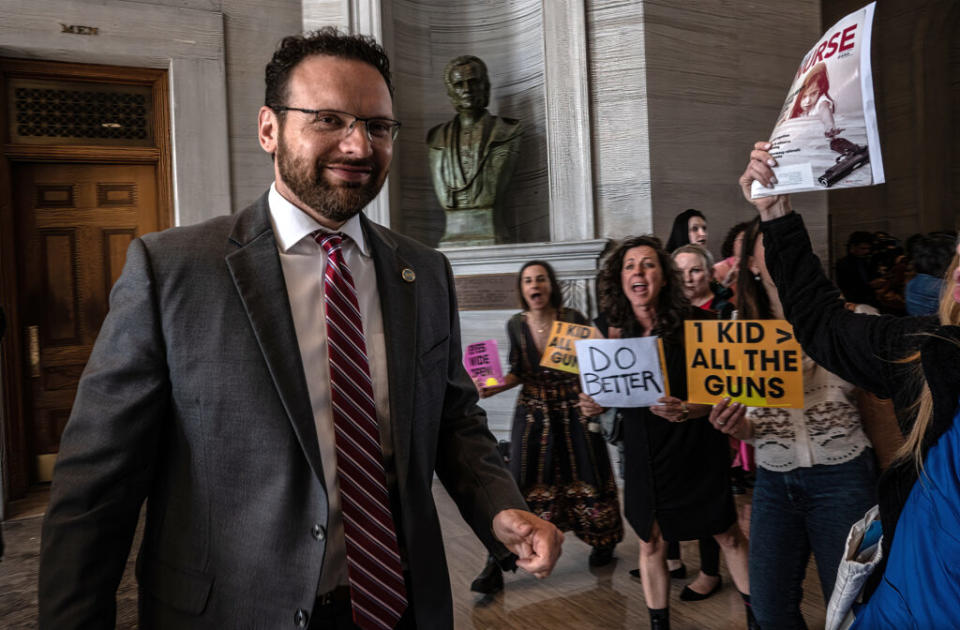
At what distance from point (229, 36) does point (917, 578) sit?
6.25m

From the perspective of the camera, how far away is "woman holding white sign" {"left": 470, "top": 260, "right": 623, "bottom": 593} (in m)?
3.70

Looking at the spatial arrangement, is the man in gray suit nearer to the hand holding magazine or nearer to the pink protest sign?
the hand holding magazine

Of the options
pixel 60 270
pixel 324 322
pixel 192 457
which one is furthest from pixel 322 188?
pixel 60 270

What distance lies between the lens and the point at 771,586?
222cm

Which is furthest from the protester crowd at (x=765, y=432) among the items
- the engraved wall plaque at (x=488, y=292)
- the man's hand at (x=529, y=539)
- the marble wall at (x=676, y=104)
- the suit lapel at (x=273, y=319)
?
the engraved wall plaque at (x=488, y=292)

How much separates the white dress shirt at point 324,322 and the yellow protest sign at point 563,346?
204 centimetres

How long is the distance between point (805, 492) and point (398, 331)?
149 centimetres

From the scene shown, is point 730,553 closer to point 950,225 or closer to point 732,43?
point 732,43

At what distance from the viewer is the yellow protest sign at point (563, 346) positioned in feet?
11.2

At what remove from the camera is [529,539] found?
52.1 inches

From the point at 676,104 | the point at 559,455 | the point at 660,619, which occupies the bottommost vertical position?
the point at 660,619

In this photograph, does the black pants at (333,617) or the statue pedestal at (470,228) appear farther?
the statue pedestal at (470,228)

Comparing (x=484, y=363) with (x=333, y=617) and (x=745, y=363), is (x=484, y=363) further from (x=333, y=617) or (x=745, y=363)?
Result: (x=333, y=617)

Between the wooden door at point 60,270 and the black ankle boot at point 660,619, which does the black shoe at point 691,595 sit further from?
the wooden door at point 60,270
